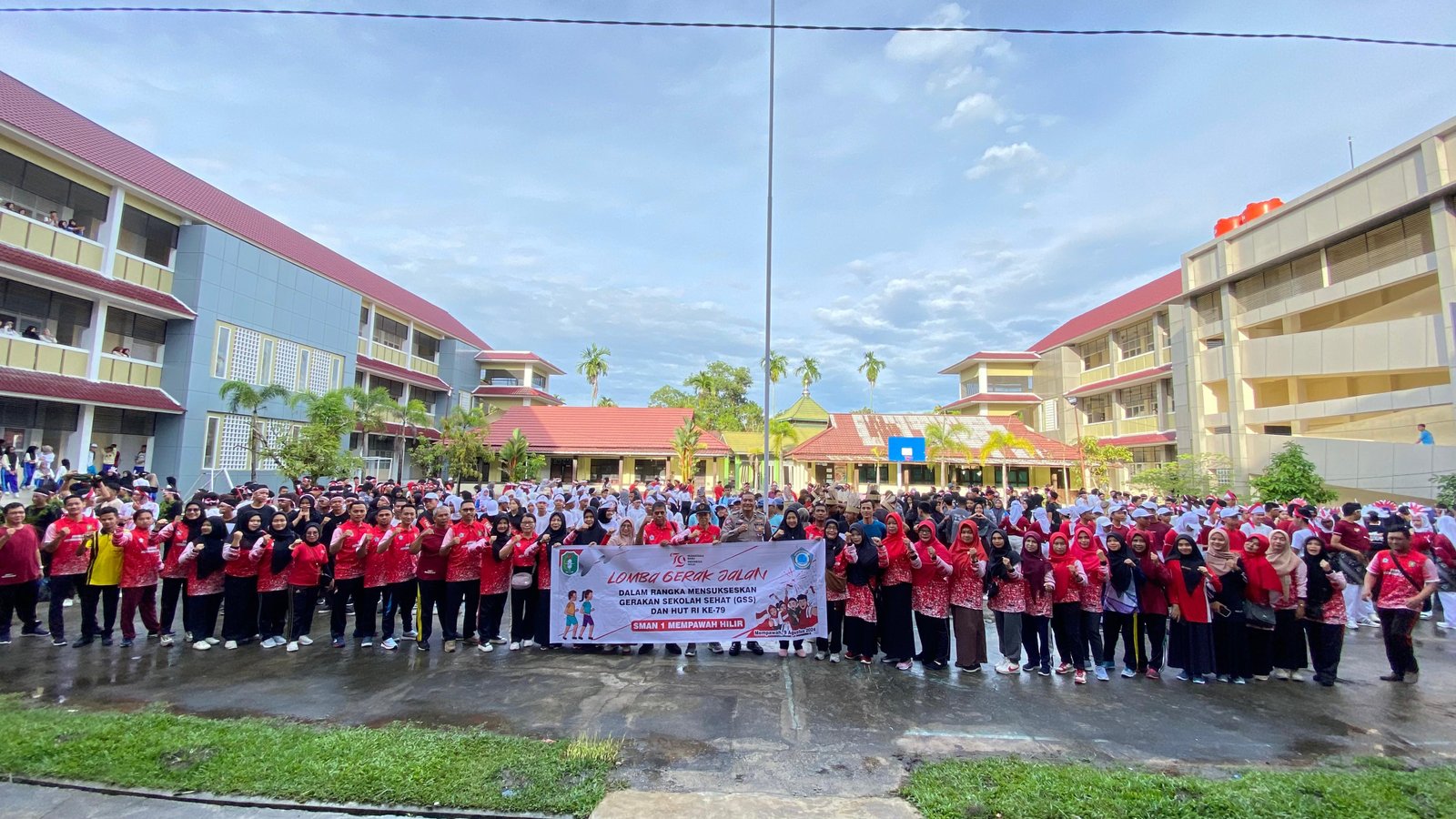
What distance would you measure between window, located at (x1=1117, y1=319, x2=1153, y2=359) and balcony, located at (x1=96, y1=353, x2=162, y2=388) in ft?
136

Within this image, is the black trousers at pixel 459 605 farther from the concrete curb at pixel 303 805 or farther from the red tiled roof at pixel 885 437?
the red tiled roof at pixel 885 437

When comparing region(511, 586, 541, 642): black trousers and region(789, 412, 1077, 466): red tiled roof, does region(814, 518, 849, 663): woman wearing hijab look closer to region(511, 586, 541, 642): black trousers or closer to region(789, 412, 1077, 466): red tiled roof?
region(511, 586, 541, 642): black trousers

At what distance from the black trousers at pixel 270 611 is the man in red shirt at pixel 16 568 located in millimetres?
2351

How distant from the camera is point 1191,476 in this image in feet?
74.3

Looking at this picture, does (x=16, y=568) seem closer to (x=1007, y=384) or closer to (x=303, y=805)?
(x=303, y=805)

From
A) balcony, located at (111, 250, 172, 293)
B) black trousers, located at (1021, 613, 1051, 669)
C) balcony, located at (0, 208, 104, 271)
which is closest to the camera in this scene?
black trousers, located at (1021, 613, 1051, 669)

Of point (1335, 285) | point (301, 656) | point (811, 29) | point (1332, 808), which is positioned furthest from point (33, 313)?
point (1335, 285)

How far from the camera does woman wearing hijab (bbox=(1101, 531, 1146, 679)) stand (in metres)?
6.48

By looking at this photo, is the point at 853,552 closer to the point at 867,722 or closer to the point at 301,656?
the point at 867,722

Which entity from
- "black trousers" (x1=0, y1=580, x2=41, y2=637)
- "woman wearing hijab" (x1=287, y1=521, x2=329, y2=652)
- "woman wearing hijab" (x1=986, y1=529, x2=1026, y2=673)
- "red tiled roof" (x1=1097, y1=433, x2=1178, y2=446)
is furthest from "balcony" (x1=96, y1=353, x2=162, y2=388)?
"red tiled roof" (x1=1097, y1=433, x2=1178, y2=446)

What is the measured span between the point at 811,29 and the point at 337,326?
2581 centimetres

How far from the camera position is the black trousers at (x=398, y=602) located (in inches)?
284

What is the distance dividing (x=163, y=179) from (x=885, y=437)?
31.1m

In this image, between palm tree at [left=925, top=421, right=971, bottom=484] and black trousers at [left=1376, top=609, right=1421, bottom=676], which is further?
palm tree at [left=925, top=421, right=971, bottom=484]
